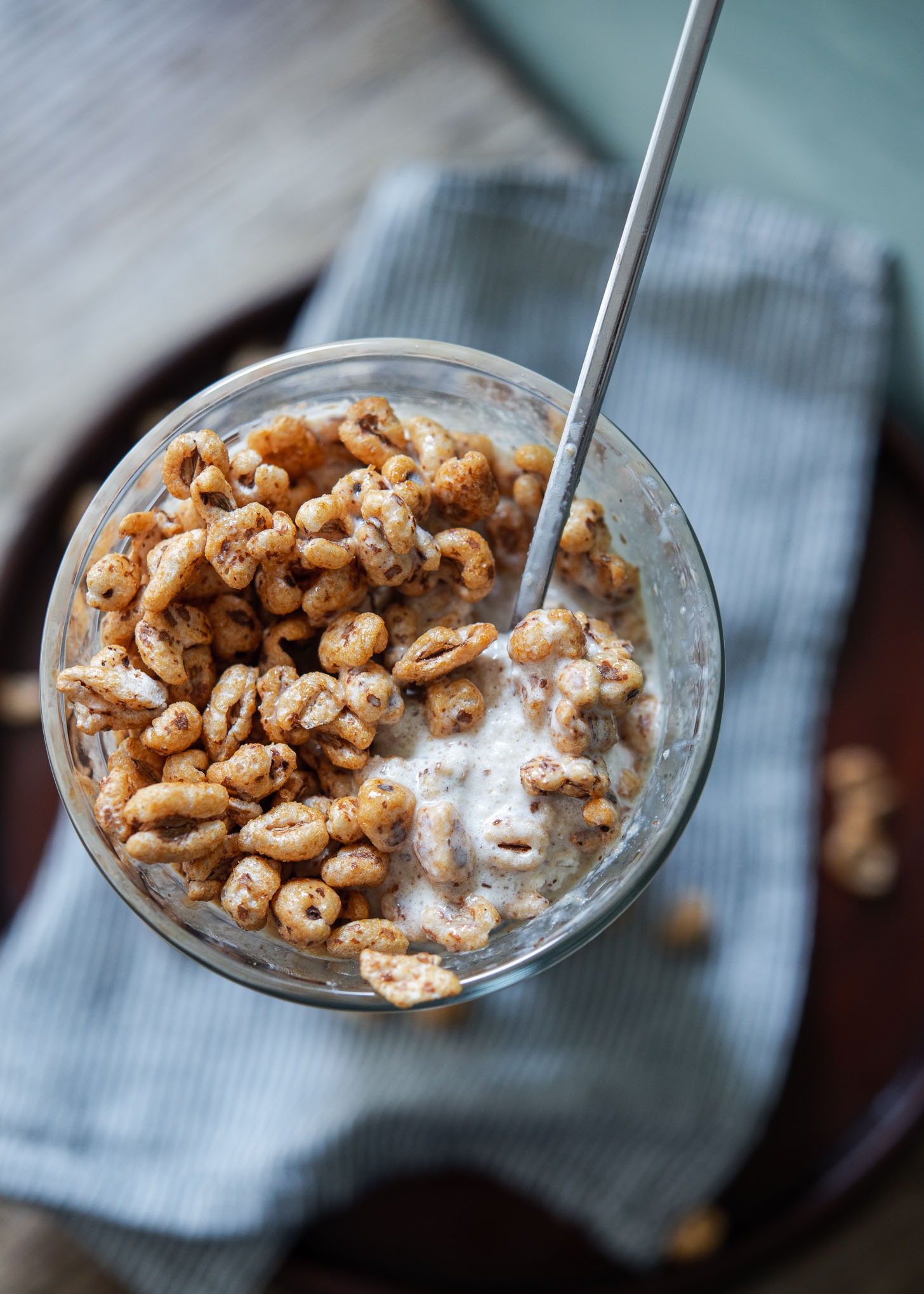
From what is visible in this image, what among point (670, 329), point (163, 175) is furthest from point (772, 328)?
point (163, 175)

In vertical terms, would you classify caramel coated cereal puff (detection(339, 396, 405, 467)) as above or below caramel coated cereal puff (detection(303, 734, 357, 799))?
above

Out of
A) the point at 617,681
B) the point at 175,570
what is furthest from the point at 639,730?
the point at 175,570

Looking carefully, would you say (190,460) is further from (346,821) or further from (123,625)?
(346,821)

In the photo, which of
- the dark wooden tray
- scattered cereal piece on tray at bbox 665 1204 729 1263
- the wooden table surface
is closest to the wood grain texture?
the wooden table surface

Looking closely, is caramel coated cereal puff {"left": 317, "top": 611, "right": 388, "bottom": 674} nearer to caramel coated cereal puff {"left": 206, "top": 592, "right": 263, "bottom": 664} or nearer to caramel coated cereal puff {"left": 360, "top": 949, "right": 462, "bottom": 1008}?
caramel coated cereal puff {"left": 206, "top": 592, "right": 263, "bottom": 664}

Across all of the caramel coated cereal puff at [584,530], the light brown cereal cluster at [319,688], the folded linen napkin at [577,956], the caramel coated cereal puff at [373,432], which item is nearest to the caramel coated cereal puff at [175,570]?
the light brown cereal cluster at [319,688]
